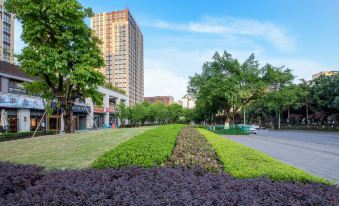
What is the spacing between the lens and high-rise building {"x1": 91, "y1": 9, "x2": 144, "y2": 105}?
381ft

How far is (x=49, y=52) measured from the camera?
55.8 feet

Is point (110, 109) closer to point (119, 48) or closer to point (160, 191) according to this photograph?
point (160, 191)

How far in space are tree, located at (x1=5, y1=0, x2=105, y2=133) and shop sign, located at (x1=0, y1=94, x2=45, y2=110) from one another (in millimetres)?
10378

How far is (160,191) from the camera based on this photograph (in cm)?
358

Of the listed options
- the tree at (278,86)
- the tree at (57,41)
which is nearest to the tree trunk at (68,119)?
the tree at (57,41)

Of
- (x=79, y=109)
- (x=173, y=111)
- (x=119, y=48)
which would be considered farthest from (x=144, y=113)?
(x=119, y=48)

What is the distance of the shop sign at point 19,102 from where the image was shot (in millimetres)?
26311

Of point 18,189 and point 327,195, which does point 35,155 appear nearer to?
point 18,189

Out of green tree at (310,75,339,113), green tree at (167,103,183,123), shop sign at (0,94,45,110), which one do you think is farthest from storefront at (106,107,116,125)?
green tree at (310,75,339,113)

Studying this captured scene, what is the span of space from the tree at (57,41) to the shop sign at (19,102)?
1038cm

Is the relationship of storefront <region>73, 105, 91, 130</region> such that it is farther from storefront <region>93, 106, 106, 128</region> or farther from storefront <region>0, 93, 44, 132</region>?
storefront <region>0, 93, 44, 132</region>

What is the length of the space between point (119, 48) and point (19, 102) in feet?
301

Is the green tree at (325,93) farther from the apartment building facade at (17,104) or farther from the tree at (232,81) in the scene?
the apartment building facade at (17,104)

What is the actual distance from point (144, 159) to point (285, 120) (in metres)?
72.7
